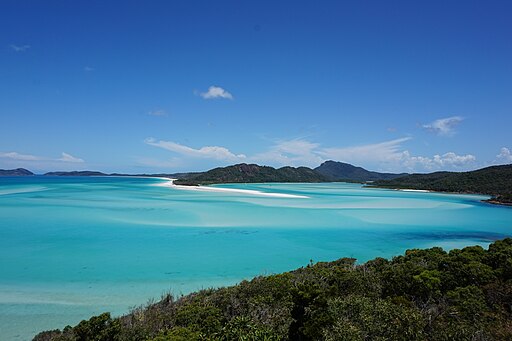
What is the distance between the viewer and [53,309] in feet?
29.3

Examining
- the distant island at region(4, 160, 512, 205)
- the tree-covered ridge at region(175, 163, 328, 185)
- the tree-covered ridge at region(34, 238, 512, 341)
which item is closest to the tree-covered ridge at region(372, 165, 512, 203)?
the distant island at region(4, 160, 512, 205)

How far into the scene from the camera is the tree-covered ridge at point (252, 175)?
108 meters

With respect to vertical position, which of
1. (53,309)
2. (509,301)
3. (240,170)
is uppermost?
(240,170)

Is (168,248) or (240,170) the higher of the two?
(240,170)

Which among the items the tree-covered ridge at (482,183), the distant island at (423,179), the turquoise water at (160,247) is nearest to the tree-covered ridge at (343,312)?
the turquoise water at (160,247)

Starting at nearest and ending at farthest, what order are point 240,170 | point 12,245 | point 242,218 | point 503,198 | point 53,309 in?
point 53,309, point 12,245, point 242,218, point 503,198, point 240,170

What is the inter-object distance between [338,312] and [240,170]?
113 meters

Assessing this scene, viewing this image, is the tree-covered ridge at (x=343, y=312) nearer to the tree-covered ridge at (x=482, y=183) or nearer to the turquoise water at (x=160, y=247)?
the turquoise water at (x=160, y=247)

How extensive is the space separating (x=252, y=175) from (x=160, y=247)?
101326mm

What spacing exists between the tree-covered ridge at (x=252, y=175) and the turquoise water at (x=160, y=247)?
240 ft

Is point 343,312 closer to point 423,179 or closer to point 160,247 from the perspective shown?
point 160,247

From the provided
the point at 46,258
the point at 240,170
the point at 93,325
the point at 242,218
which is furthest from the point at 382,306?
the point at 240,170

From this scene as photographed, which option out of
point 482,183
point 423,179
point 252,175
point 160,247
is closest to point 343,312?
point 160,247

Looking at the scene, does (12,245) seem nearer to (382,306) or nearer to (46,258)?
(46,258)
